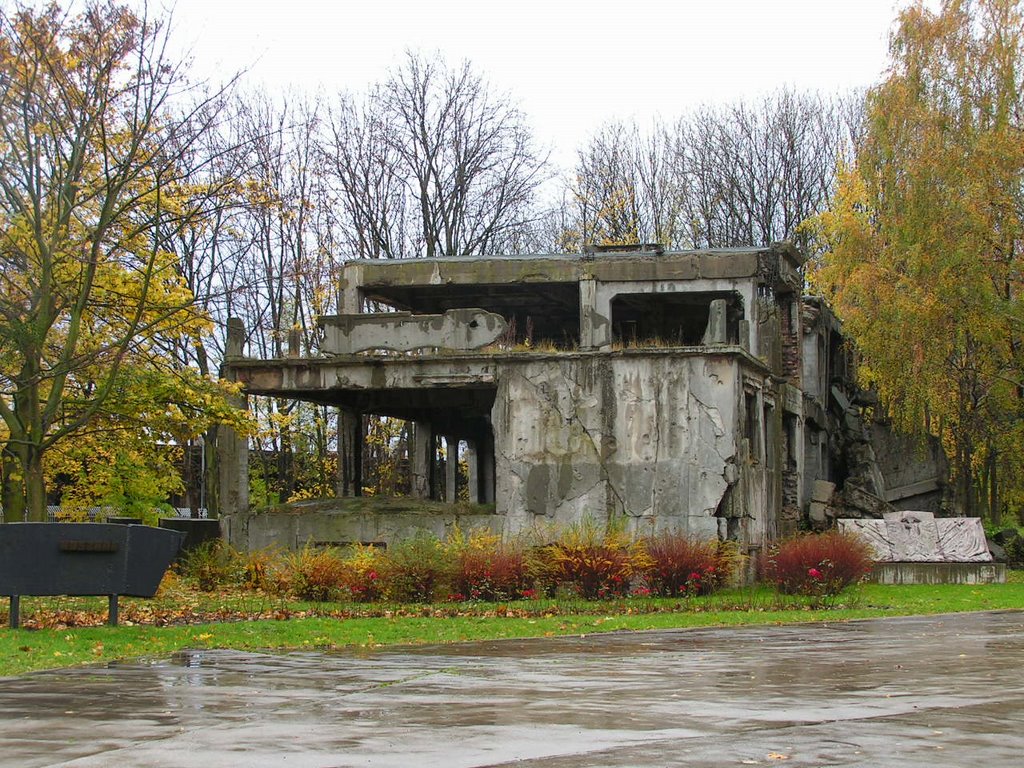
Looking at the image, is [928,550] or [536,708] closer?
[536,708]

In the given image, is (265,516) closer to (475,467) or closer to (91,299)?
(91,299)

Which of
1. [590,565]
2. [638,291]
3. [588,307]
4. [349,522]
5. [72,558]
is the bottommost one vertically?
[590,565]

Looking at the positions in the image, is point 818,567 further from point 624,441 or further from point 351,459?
point 351,459

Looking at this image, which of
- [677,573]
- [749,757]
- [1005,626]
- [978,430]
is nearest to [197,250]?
[978,430]

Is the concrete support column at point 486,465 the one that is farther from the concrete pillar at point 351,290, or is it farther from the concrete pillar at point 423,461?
the concrete pillar at point 351,290

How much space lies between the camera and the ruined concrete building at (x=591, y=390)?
2791 centimetres

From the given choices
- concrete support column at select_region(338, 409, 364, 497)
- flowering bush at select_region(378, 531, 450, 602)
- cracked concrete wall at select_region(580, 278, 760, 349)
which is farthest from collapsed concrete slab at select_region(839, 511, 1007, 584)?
concrete support column at select_region(338, 409, 364, 497)

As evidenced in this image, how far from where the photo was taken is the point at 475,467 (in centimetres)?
4678

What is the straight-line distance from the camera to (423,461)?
4281 cm

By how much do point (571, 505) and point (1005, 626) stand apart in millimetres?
12234

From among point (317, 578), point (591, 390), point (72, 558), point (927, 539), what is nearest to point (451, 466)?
point (591, 390)

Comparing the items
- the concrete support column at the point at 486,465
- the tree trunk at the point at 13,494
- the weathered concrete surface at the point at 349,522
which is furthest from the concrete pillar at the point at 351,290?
the tree trunk at the point at 13,494

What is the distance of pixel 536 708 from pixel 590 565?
12799mm

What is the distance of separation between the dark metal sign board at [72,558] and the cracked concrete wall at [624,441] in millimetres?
13646
